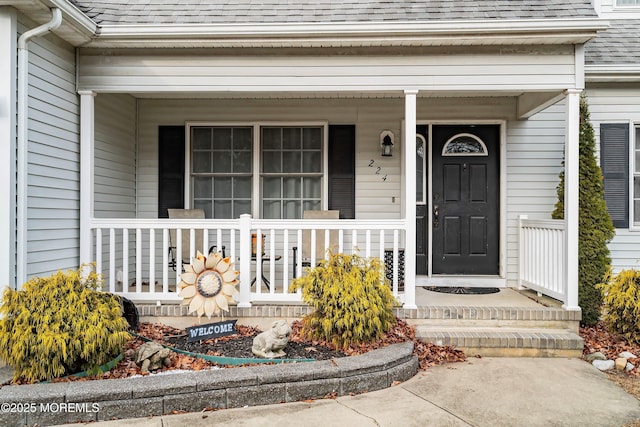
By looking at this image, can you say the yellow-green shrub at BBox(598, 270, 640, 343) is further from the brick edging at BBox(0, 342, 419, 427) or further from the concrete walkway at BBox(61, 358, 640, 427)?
the brick edging at BBox(0, 342, 419, 427)

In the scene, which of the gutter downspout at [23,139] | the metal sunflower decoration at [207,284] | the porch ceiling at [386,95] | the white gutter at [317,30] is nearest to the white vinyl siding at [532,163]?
the porch ceiling at [386,95]

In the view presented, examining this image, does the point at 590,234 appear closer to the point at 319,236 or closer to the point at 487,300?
the point at 487,300

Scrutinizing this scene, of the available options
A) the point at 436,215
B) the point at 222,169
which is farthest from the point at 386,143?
the point at 222,169

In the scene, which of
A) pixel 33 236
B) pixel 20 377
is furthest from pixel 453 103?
pixel 20 377

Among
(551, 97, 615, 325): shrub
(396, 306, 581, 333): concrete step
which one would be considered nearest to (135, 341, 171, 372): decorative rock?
(396, 306, 581, 333): concrete step

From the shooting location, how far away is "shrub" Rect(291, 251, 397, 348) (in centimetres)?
366

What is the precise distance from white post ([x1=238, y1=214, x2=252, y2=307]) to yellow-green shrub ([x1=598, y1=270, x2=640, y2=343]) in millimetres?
3380

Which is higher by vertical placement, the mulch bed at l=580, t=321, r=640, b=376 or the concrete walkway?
the mulch bed at l=580, t=321, r=640, b=376

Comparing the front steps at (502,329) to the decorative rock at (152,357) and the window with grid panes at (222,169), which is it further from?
the window with grid panes at (222,169)

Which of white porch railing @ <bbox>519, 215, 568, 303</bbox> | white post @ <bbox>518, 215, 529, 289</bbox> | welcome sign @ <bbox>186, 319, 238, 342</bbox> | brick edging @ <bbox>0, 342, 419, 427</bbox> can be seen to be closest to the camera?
brick edging @ <bbox>0, 342, 419, 427</bbox>

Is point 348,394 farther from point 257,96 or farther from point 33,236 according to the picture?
point 257,96

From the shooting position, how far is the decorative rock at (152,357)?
3355 mm

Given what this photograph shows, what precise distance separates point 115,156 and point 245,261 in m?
2.32

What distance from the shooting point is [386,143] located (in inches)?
226
